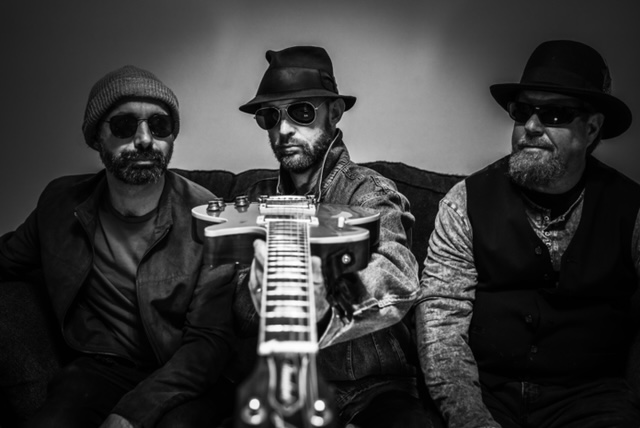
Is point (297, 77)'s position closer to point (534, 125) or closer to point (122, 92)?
point (122, 92)

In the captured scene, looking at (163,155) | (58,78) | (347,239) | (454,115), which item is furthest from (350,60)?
(347,239)

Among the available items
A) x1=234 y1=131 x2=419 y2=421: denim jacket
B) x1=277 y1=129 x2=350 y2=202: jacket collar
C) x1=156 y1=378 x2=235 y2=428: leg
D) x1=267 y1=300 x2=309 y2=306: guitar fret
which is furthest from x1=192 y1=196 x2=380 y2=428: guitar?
x1=156 y1=378 x2=235 y2=428: leg

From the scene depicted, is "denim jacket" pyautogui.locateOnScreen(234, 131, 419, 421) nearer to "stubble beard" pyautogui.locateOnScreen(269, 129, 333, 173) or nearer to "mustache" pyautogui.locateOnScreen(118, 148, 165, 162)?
"stubble beard" pyautogui.locateOnScreen(269, 129, 333, 173)

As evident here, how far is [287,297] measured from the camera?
3.97ft

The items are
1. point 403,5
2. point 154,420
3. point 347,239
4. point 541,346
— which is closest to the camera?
point 347,239

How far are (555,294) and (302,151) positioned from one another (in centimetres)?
107

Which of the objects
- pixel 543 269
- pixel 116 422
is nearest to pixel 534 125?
pixel 543 269

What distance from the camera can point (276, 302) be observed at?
117cm

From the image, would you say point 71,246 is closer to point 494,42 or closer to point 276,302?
point 276,302

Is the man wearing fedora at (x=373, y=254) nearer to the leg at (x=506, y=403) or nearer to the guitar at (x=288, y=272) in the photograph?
the guitar at (x=288, y=272)

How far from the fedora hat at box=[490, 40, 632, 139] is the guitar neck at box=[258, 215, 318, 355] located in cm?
120

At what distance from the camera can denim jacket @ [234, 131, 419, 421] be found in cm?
179

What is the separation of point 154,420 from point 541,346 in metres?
1.34

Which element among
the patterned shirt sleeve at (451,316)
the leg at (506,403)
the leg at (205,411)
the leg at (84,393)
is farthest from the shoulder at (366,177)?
the leg at (84,393)
